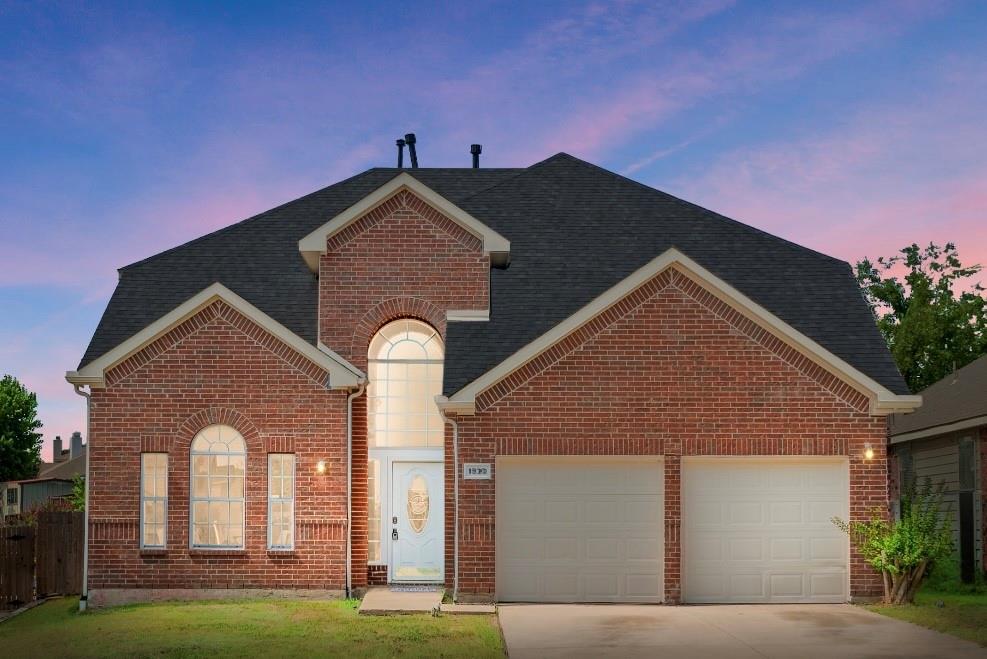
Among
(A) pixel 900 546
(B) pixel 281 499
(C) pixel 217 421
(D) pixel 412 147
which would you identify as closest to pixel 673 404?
(A) pixel 900 546

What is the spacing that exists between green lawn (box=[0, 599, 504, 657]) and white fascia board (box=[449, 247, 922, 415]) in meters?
4.03

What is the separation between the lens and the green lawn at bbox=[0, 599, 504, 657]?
1465cm

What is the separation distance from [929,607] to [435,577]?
8.56 meters

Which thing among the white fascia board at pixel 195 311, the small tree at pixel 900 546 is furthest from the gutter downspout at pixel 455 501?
the small tree at pixel 900 546

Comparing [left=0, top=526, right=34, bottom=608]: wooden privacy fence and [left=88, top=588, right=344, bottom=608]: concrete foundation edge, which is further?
[left=0, top=526, right=34, bottom=608]: wooden privacy fence

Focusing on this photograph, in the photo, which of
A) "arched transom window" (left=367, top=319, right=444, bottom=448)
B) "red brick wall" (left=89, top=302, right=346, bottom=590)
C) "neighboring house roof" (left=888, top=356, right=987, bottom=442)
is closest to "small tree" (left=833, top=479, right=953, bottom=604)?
"neighboring house roof" (left=888, top=356, right=987, bottom=442)

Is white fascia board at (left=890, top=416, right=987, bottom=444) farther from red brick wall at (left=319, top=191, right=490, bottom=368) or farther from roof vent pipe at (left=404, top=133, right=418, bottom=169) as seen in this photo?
roof vent pipe at (left=404, top=133, right=418, bottom=169)

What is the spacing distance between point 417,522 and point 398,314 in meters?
3.90

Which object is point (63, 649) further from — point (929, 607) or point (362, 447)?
point (929, 607)

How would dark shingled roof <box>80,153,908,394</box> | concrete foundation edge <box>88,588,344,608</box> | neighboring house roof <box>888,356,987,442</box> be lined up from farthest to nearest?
neighboring house roof <box>888,356,987,442</box>, dark shingled roof <box>80,153,908,394</box>, concrete foundation edge <box>88,588,344,608</box>

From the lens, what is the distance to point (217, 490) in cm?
2025

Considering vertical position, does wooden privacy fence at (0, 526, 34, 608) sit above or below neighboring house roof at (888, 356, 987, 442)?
below

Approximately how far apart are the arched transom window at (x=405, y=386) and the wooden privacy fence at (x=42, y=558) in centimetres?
634

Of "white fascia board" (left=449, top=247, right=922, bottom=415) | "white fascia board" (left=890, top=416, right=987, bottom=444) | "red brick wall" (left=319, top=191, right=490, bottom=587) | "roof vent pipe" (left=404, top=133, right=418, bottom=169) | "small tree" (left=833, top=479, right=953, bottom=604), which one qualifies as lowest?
"small tree" (left=833, top=479, right=953, bottom=604)
